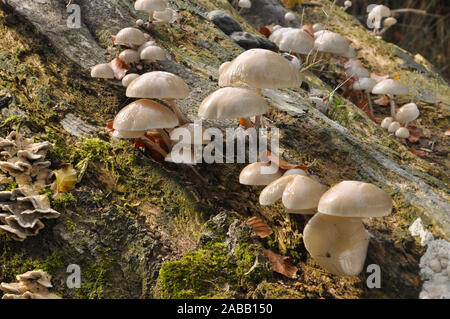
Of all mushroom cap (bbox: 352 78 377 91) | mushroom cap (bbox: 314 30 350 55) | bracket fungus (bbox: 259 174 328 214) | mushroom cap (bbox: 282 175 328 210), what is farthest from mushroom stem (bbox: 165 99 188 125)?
mushroom cap (bbox: 352 78 377 91)

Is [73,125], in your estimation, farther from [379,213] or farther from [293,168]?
[379,213]

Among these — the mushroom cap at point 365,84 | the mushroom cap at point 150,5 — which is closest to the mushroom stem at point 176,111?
the mushroom cap at point 150,5

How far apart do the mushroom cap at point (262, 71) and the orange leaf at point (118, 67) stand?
4.30 feet

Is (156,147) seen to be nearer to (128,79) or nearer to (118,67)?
(128,79)

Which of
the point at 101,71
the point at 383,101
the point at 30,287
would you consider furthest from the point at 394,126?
the point at 30,287

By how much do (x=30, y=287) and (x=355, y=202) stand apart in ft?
6.18

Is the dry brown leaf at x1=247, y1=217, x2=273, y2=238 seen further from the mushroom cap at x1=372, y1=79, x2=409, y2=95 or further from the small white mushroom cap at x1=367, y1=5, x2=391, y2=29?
the small white mushroom cap at x1=367, y1=5, x2=391, y2=29

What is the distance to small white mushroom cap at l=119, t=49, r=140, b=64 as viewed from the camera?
3.54 m

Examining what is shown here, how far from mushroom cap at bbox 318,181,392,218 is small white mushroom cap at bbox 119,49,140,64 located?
228 cm

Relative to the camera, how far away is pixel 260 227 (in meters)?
2.72

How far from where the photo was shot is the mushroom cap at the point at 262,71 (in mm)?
2551

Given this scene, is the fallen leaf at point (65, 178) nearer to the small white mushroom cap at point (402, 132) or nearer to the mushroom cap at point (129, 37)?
the mushroom cap at point (129, 37)
